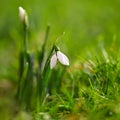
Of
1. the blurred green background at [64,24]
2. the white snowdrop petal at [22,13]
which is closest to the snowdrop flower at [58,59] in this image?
the white snowdrop petal at [22,13]

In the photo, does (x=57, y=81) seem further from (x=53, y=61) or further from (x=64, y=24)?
(x=64, y=24)

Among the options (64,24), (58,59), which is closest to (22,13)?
(58,59)

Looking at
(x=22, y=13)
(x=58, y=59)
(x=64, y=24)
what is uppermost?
(x=64, y=24)

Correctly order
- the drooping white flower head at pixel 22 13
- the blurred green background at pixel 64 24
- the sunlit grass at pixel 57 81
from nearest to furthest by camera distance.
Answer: the sunlit grass at pixel 57 81 → the drooping white flower head at pixel 22 13 → the blurred green background at pixel 64 24

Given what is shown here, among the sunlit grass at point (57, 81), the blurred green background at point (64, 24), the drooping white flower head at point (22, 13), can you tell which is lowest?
the sunlit grass at point (57, 81)

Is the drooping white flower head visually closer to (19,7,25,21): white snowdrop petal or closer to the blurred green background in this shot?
(19,7,25,21): white snowdrop petal

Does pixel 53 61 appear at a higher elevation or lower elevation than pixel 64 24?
lower

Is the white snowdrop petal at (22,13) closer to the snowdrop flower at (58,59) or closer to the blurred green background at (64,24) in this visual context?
the snowdrop flower at (58,59)

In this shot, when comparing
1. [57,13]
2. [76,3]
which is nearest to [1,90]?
[57,13]

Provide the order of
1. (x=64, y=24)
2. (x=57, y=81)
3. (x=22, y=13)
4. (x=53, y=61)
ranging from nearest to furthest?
(x=53, y=61)
(x=22, y=13)
(x=57, y=81)
(x=64, y=24)

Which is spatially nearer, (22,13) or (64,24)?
(22,13)
